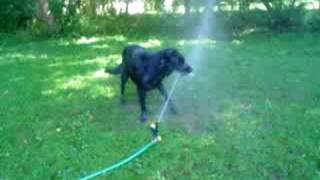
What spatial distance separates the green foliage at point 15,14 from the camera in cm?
1662

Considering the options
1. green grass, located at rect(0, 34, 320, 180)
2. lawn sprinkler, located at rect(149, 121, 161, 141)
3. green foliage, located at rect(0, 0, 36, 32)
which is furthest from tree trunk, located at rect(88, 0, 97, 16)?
lawn sprinkler, located at rect(149, 121, 161, 141)

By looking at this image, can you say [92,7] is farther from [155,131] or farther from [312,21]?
[155,131]

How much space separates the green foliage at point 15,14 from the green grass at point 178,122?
222 inches

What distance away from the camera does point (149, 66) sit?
653 cm

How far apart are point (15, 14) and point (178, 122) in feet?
37.1

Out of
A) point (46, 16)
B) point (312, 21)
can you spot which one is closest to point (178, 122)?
point (312, 21)

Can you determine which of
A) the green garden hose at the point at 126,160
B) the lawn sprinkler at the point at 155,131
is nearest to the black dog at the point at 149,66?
the lawn sprinkler at the point at 155,131

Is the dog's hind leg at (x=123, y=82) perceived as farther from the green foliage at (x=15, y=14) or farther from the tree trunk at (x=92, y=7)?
the tree trunk at (x=92, y=7)

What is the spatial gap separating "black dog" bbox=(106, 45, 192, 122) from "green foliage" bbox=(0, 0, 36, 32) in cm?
1021

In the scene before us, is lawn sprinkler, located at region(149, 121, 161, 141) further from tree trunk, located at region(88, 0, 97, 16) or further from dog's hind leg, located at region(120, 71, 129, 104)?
tree trunk, located at region(88, 0, 97, 16)

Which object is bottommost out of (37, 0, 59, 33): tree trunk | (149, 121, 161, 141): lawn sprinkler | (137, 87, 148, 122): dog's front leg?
(149, 121, 161, 141): lawn sprinkler

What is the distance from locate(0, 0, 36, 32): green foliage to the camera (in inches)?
655

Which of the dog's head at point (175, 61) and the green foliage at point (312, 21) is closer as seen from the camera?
the dog's head at point (175, 61)

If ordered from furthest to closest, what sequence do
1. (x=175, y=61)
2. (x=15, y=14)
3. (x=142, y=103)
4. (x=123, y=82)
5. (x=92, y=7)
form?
(x=92, y=7)
(x=15, y=14)
(x=123, y=82)
(x=142, y=103)
(x=175, y=61)
